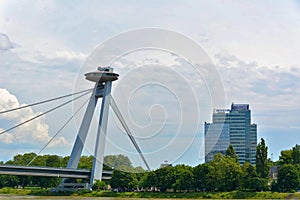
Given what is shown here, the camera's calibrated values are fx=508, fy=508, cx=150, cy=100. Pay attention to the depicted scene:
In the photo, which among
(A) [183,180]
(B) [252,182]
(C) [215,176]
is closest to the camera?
(B) [252,182]

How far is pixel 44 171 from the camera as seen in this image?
61719mm

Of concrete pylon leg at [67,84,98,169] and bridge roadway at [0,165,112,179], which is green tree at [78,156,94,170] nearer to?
bridge roadway at [0,165,112,179]

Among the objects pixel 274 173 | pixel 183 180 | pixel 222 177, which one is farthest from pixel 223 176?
pixel 274 173

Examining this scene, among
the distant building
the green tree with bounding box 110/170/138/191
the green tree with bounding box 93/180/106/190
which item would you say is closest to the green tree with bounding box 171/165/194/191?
the green tree with bounding box 110/170/138/191

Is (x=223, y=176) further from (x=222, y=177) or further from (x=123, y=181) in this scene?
(x=123, y=181)

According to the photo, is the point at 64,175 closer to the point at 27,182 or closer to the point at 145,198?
the point at 145,198

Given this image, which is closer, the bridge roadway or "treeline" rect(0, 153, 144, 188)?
the bridge roadway

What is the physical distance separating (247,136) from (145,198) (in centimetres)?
7872

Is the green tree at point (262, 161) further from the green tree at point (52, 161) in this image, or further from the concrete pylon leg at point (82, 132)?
the green tree at point (52, 161)

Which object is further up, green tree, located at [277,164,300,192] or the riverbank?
green tree, located at [277,164,300,192]

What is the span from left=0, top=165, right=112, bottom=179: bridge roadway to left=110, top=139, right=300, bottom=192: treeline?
13.6 ft

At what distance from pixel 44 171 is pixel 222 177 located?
21872 mm

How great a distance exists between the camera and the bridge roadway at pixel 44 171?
57.8 meters

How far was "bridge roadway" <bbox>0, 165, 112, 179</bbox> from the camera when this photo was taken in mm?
57781
